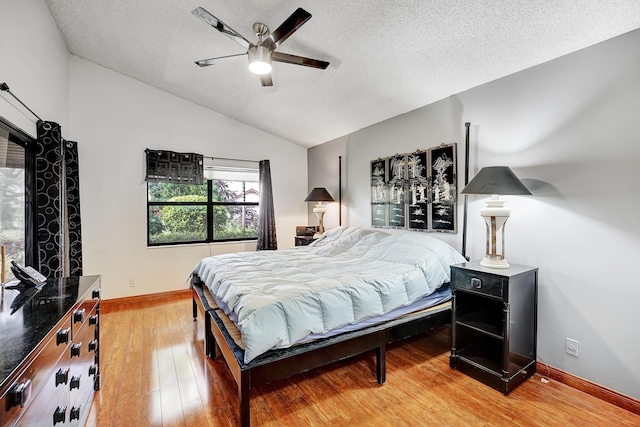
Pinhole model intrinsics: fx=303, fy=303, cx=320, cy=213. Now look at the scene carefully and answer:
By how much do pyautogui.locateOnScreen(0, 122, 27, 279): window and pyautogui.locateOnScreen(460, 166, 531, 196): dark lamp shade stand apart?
3.49 metres

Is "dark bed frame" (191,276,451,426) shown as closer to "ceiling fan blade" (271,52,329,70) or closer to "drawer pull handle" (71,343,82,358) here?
"drawer pull handle" (71,343,82,358)

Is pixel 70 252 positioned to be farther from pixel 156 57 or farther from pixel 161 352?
pixel 156 57

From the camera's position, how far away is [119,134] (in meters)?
4.10

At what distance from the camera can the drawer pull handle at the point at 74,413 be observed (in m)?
1.47

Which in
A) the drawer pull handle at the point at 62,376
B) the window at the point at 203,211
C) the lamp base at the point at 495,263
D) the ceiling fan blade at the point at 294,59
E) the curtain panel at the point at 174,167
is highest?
the ceiling fan blade at the point at 294,59

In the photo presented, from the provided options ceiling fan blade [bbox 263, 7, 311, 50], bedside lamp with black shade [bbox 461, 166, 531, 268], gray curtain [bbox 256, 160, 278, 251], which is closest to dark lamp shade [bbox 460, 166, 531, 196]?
bedside lamp with black shade [bbox 461, 166, 531, 268]

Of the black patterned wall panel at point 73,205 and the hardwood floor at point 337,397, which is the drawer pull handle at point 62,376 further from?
the black patterned wall panel at point 73,205

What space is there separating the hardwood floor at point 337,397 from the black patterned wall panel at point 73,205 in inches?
57.4

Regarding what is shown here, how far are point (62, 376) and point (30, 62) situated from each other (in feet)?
8.87

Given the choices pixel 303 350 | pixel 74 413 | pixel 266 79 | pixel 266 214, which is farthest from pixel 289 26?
pixel 266 214

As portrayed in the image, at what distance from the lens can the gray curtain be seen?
16.5ft

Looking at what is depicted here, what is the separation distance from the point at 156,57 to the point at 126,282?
9.60 ft

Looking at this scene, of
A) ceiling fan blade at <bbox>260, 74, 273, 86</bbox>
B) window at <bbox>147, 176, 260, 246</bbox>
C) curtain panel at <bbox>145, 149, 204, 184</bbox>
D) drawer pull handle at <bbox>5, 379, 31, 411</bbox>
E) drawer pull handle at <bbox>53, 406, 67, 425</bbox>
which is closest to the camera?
drawer pull handle at <bbox>5, 379, 31, 411</bbox>

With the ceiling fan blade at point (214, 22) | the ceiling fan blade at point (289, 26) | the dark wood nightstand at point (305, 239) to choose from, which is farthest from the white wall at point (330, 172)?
the ceiling fan blade at point (214, 22)
